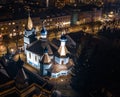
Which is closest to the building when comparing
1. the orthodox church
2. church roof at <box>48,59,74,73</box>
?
the orthodox church

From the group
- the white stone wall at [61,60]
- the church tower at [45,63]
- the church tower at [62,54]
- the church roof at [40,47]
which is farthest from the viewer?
the church roof at [40,47]

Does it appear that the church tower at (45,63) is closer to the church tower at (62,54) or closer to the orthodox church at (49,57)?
the orthodox church at (49,57)

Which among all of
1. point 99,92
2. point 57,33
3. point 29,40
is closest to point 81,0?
point 57,33

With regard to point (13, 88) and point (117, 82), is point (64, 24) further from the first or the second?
point (13, 88)

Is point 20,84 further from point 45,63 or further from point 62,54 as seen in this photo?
point 62,54

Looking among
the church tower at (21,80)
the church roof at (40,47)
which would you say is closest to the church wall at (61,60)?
the church roof at (40,47)

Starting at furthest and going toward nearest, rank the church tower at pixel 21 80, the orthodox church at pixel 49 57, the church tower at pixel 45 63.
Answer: the orthodox church at pixel 49 57, the church tower at pixel 45 63, the church tower at pixel 21 80

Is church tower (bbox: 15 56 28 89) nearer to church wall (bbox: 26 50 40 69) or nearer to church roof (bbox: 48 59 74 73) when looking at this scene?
church roof (bbox: 48 59 74 73)

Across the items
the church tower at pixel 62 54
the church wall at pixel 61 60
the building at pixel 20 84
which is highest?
the church tower at pixel 62 54

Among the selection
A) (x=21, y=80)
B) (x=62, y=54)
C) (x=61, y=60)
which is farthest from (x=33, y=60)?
(x=21, y=80)
